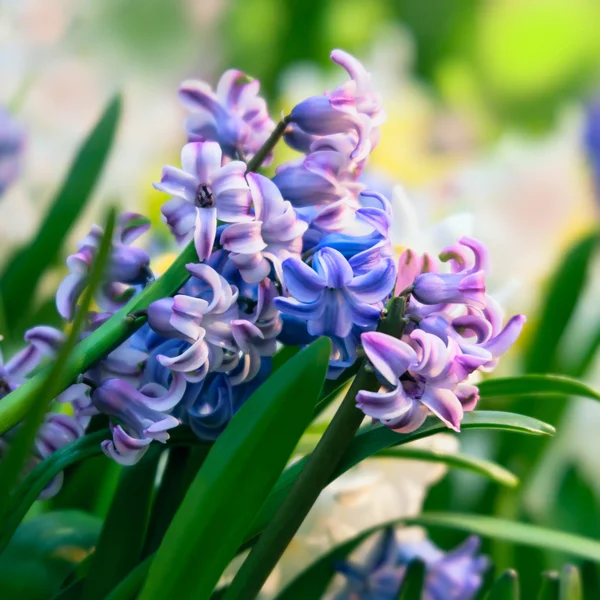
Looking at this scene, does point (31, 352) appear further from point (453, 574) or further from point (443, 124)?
point (443, 124)

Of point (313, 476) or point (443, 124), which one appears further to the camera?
point (443, 124)

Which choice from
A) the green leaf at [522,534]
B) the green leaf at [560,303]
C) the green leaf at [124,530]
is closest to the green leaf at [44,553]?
the green leaf at [124,530]

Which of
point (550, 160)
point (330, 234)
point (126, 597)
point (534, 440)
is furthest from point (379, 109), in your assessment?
point (550, 160)

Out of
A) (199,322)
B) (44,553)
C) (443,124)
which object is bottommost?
(44,553)

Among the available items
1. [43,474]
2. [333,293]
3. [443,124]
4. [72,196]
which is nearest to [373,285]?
[333,293]

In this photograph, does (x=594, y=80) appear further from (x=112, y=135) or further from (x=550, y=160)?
(x=112, y=135)

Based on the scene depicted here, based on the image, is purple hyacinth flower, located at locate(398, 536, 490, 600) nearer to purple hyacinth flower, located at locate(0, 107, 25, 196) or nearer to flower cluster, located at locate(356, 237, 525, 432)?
flower cluster, located at locate(356, 237, 525, 432)

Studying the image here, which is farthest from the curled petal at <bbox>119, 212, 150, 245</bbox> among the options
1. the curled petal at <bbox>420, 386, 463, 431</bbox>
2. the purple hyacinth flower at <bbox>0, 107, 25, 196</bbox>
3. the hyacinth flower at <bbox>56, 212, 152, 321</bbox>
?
the purple hyacinth flower at <bbox>0, 107, 25, 196</bbox>

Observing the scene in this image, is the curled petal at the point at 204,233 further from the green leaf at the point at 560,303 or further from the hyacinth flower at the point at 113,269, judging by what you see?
the green leaf at the point at 560,303
